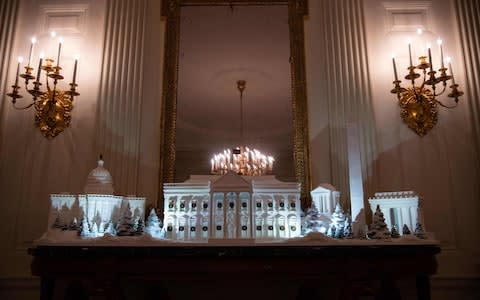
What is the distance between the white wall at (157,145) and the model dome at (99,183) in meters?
0.27

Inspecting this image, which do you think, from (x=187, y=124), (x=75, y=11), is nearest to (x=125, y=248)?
(x=187, y=124)

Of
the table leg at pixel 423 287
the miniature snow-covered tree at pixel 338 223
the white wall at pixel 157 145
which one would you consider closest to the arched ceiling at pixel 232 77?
the white wall at pixel 157 145

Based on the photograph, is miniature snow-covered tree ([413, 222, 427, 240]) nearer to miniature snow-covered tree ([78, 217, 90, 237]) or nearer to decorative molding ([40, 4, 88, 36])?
miniature snow-covered tree ([78, 217, 90, 237])

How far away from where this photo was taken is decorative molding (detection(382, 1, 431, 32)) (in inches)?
121

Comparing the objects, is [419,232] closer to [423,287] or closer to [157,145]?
[423,287]

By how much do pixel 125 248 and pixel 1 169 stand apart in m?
1.53

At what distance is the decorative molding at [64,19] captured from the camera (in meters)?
3.08

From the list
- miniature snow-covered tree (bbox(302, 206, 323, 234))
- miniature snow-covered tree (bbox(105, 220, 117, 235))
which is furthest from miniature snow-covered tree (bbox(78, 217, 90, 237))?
miniature snow-covered tree (bbox(302, 206, 323, 234))

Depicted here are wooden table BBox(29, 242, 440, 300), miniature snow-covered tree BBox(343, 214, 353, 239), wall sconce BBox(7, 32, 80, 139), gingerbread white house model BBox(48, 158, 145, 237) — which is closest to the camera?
wooden table BBox(29, 242, 440, 300)

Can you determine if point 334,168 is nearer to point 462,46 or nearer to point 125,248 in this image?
point 462,46

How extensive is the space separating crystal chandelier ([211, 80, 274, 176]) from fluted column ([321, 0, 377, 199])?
0.51 metres

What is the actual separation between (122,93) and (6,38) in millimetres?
1054

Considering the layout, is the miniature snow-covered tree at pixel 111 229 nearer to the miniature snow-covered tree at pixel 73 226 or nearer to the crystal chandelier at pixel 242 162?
the miniature snow-covered tree at pixel 73 226

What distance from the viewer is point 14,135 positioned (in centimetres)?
289
